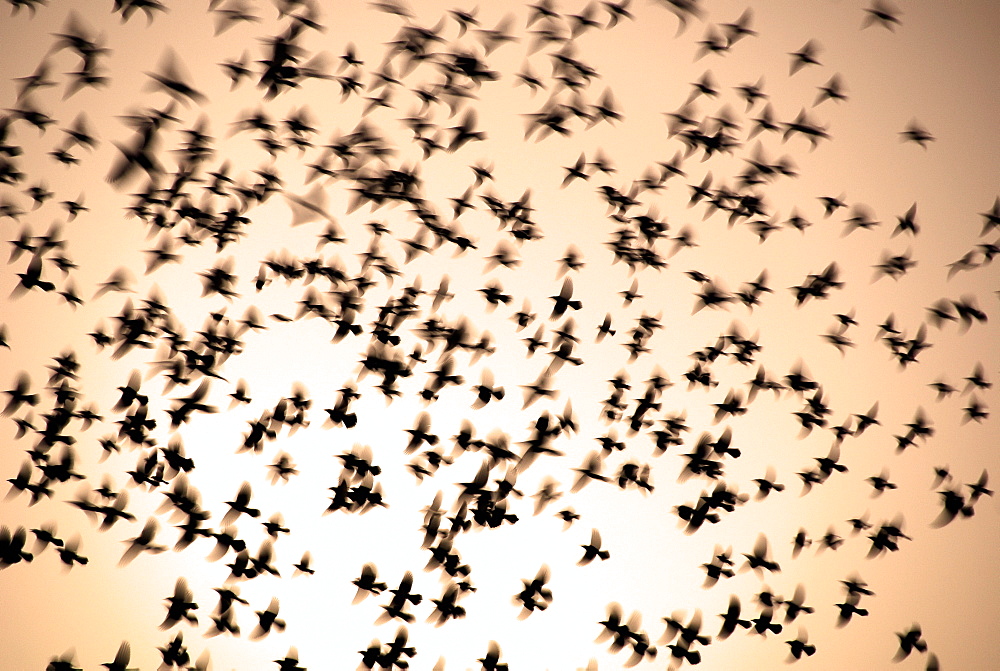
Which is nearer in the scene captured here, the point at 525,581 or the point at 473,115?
the point at 473,115

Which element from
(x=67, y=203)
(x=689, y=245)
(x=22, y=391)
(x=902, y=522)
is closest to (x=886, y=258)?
(x=689, y=245)

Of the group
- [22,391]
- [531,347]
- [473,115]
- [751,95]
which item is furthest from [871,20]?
[22,391]

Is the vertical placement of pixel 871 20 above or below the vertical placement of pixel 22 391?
above

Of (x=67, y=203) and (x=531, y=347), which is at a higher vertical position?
(x=67, y=203)

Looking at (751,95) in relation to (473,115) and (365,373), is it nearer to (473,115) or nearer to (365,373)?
(473,115)

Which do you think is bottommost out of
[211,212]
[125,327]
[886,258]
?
[125,327]

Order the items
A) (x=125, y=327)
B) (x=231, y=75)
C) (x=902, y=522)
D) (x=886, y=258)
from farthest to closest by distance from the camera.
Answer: (x=902, y=522), (x=886, y=258), (x=125, y=327), (x=231, y=75)

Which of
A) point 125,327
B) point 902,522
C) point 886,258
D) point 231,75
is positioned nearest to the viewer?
point 231,75

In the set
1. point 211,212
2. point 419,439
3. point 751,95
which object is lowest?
point 419,439

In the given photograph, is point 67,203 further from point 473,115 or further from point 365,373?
point 473,115

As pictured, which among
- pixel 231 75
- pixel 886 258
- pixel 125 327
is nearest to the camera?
pixel 231 75
